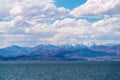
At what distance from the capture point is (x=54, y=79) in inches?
4820

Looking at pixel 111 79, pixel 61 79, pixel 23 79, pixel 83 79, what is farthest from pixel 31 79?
pixel 111 79

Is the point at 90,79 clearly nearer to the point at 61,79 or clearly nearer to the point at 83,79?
the point at 83,79

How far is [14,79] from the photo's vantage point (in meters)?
121

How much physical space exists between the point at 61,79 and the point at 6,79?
77.1 feet

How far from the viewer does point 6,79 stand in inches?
4737

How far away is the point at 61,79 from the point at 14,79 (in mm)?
20124

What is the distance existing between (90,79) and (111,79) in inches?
Answer: 347

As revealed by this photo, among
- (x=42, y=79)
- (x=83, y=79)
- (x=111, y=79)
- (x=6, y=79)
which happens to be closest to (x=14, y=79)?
(x=6, y=79)

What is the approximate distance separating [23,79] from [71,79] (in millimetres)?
20782

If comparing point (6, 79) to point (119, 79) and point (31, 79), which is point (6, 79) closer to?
point (31, 79)

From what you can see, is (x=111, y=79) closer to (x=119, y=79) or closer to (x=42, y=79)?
(x=119, y=79)

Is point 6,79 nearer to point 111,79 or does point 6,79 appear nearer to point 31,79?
point 31,79

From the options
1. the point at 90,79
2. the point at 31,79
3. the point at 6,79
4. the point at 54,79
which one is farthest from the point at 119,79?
the point at 6,79

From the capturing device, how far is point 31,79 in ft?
400
